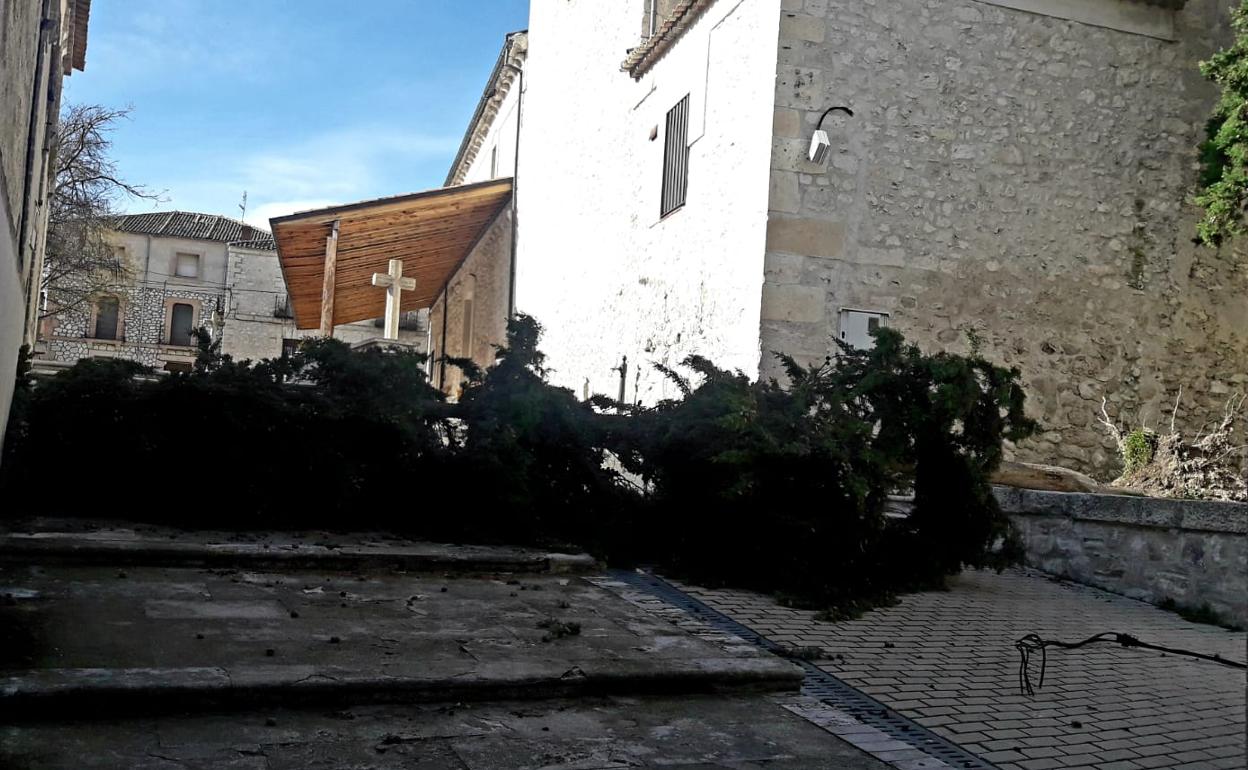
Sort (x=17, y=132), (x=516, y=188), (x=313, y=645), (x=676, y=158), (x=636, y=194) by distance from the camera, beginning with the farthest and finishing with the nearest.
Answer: (x=516, y=188) → (x=636, y=194) → (x=676, y=158) → (x=17, y=132) → (x=313, y=645)

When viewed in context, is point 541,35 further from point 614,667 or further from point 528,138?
point 614,667

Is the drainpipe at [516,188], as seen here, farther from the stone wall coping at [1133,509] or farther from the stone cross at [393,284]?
the stone wall coping at [1133,509]

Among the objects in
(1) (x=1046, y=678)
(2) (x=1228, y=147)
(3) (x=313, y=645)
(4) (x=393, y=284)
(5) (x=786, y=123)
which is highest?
(2) (x=1228, y=147)

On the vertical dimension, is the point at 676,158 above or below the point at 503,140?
below

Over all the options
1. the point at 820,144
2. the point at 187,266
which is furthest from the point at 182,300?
the point at 820,144

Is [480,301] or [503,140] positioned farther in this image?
[480,301]

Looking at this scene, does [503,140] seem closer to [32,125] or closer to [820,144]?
[820,144]

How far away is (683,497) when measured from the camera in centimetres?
778

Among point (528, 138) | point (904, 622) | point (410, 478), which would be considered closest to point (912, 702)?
point (904, 622)

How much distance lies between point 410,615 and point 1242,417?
996 cm

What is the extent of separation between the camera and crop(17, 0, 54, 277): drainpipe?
794 cm

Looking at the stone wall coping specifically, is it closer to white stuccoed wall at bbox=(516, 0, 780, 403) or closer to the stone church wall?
white stuccoed wall at bbox=(516, 0, 780, 403)

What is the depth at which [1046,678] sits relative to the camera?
520cm

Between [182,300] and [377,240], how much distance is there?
30.5 meters
